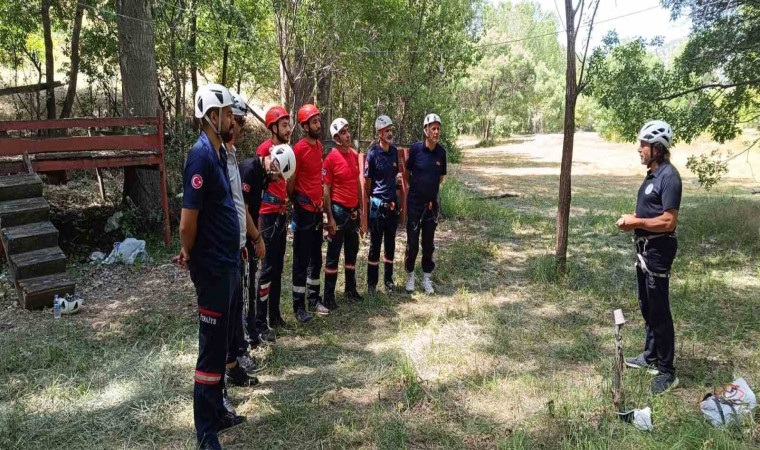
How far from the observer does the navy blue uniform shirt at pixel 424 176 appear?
6.07 m

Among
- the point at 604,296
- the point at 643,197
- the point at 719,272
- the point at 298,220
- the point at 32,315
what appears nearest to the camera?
the point at 643,197

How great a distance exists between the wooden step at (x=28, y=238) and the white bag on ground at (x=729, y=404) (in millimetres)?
6788

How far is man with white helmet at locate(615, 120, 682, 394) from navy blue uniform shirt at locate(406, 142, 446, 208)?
8.12 feet

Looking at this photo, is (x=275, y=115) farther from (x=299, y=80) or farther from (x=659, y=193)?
(x=299, y=80)

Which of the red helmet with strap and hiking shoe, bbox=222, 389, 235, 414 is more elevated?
the red helmet with strap

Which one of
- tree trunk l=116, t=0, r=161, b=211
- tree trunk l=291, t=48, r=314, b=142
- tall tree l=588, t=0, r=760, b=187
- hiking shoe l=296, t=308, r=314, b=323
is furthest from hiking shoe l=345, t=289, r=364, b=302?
tall tree l=588, t=0, r=760, b=187

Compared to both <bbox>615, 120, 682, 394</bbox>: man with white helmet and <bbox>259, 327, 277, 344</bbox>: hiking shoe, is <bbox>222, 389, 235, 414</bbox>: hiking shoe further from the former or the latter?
<bbox>615, 120, 682, 394</bbox>: man with white helmet

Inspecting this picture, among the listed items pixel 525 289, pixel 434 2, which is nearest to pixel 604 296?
pixel 525 289

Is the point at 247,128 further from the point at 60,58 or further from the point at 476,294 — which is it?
the point at 476,294

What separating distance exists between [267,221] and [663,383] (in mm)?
3464

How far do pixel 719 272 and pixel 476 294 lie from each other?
11.3 feet

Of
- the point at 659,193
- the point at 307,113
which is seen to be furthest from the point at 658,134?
the point at 307,113

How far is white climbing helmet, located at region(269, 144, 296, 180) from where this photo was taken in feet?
13.6

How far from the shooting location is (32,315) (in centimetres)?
539
